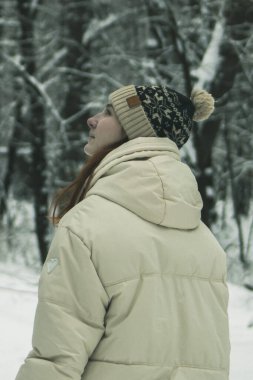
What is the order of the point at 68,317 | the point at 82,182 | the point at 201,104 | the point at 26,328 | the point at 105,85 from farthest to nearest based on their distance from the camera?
the point at 105,85 < the point at 26,328 < the point at 201,104 < the point at 82,182 < the point at 68,317

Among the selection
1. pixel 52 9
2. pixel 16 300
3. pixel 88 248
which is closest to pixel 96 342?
pixel 88 248

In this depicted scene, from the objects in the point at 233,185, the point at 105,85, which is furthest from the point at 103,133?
the point at 105,85

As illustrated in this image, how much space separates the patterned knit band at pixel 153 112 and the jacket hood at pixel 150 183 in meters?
0.06

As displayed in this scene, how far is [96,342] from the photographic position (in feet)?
6.69

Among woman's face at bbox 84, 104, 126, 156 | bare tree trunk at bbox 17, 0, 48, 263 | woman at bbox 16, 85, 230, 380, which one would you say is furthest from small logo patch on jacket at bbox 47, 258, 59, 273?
bare tree trunk at bbox 17, 0, 48, 263

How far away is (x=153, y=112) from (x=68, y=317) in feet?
2.27

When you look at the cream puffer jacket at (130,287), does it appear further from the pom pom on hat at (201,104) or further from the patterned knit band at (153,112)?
the pom pom on hat at (201,104)

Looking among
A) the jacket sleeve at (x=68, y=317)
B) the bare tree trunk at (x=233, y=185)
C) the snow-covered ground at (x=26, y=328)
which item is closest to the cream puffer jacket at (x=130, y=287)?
the jacket sleeve at (x=68, y=317)

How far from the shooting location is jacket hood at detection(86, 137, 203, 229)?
6.98ft

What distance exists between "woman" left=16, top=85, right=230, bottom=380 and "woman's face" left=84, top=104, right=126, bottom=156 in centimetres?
3

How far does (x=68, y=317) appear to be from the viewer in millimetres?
2016

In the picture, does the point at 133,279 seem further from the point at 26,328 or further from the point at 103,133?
the point at 26,328

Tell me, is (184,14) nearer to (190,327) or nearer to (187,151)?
(187,151)

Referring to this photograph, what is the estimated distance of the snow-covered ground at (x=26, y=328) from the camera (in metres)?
6.02
